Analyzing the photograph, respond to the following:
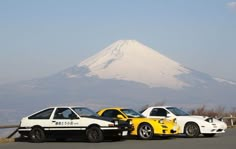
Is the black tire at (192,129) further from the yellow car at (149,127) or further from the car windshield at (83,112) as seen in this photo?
the car windshield at (83,112)

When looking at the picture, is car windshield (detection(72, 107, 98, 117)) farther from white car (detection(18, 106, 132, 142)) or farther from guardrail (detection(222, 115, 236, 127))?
guardrail (detection(222, 115, 236, 127))

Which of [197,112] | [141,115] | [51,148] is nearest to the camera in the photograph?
[51,148]

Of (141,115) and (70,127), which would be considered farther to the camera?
(141,115)

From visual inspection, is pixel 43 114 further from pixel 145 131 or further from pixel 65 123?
pixel 145 131

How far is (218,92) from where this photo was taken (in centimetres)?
17575

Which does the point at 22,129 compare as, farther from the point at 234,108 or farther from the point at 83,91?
the point at 83,91

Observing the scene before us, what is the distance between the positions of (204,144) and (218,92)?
15841 centimetres

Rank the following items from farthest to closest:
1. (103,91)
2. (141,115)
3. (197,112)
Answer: (103,91), (197,112), (141,115)

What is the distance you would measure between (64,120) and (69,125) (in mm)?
327

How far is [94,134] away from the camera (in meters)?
21.3

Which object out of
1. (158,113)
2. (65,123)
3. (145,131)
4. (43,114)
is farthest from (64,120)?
(158,113)

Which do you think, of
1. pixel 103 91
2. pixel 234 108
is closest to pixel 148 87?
pixel 103 91

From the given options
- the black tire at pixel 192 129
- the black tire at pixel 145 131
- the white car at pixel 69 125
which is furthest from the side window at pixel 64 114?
the black tire at pixel 192 129

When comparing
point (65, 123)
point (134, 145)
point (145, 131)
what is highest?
point (65, 123)
